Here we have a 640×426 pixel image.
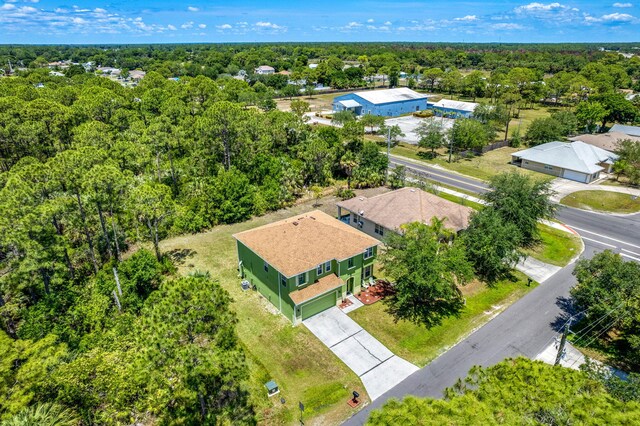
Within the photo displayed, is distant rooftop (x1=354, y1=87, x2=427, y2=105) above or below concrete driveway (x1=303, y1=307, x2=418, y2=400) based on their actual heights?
above

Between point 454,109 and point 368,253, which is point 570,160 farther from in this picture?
point 368,253

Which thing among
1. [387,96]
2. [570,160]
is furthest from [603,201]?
[387,96]

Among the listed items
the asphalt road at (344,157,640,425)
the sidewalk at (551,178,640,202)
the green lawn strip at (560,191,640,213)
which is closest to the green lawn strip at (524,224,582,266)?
the asphalt road at (344,157,640,425)

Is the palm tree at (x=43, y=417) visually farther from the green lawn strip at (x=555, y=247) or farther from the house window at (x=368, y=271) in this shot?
the green lawn strip at (x=555, y=247)

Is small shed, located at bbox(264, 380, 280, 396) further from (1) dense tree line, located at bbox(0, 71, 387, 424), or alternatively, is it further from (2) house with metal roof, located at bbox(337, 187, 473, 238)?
(2) house with metal roof, located at bbox(337, 187, 473, 238)

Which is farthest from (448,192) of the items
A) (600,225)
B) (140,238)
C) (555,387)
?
(555,387)

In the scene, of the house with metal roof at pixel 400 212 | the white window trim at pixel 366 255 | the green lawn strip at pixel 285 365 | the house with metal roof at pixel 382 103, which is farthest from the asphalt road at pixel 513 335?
the house with metal roof at pixel 382 103

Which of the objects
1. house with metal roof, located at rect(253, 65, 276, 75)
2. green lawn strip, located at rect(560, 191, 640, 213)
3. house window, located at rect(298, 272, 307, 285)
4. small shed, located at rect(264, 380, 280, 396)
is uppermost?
house with metal roof, located at rect(253, 65, 276, 75)
